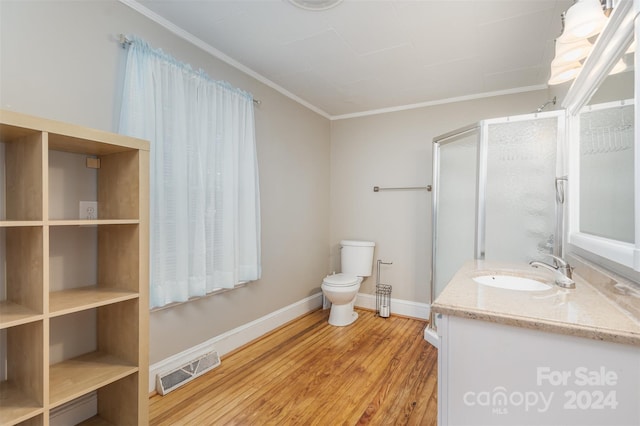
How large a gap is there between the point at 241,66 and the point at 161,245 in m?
1.56

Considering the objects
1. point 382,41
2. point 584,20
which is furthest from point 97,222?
point 584,20

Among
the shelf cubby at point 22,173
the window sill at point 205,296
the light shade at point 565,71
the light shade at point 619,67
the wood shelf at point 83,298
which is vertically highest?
the light shade at point 565,71

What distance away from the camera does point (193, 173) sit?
205 cm

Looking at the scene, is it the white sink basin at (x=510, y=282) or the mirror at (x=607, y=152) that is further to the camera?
the white sink basin at (x=510, y=282)

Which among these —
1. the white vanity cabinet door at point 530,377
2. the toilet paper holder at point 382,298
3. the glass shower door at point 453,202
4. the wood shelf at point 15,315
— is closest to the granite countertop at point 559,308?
the white vanity cabinet door at point 530,377

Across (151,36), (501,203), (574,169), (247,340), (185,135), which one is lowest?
(247,340)

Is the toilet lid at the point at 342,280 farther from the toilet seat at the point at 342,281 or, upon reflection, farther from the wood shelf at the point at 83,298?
the wood shelf at the point at 83,298

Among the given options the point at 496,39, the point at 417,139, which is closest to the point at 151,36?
the point at 496,39

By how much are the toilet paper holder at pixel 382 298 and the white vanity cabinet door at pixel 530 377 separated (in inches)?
90.6

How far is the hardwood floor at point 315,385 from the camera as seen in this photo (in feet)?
5.56

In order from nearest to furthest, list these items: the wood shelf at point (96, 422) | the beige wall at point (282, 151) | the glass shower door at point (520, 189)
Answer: the beige wall at point (282, 151) → the wood shelf at point (96, 422) → the glass shower door at point (520, 189)

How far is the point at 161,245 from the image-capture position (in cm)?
183

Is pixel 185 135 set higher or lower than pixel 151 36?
lower

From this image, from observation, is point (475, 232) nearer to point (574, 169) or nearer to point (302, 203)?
point (574, 169)
